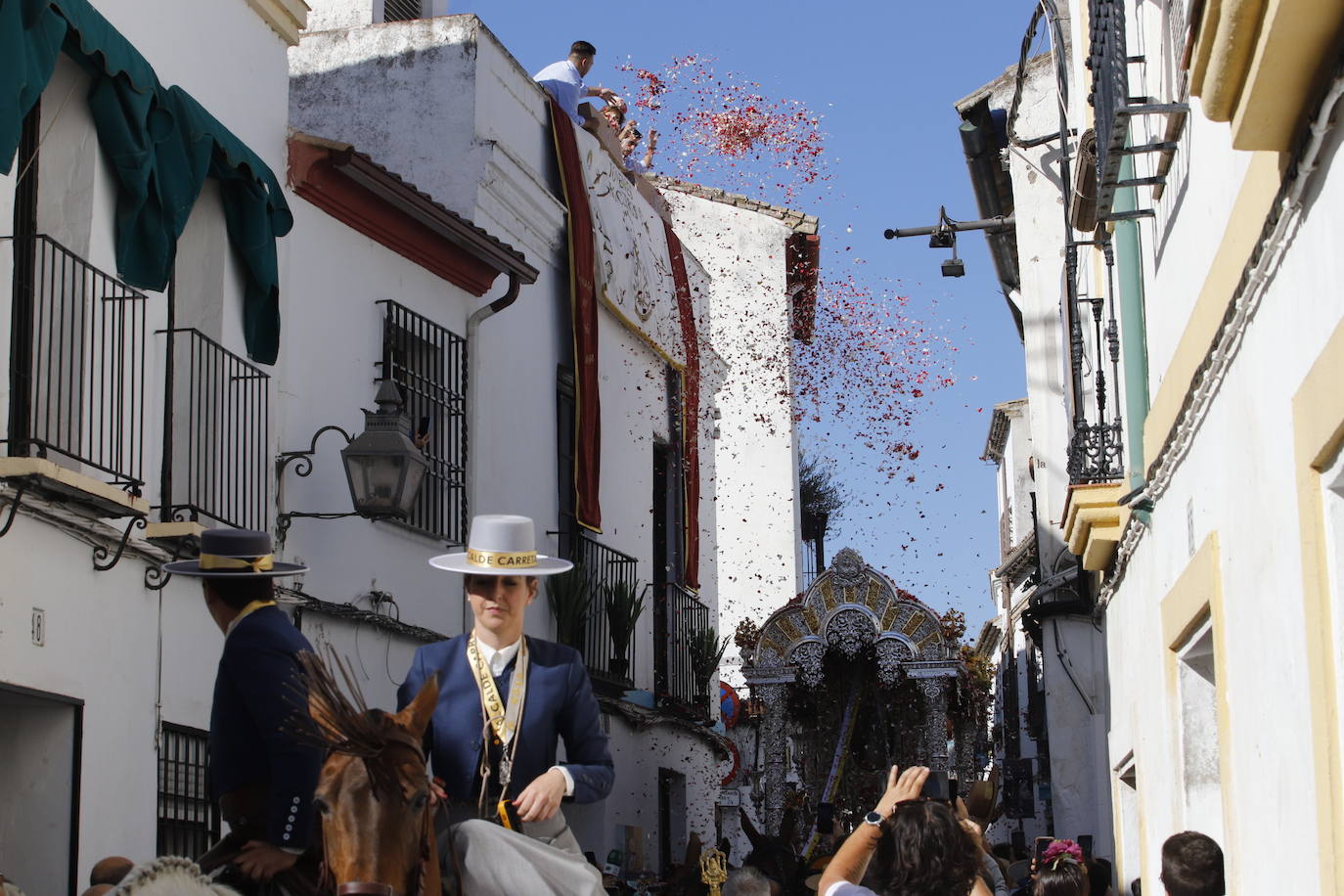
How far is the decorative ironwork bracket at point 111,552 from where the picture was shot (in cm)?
877

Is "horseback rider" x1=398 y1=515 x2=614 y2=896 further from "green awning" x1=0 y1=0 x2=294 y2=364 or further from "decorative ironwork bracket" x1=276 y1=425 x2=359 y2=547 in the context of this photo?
"decorative ironwork bracket" x1=276 y1=425 x2=359 y2=547

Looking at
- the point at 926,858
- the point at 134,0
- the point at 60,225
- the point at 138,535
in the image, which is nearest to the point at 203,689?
the point at 138,535

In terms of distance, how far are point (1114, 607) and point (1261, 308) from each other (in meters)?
6.62

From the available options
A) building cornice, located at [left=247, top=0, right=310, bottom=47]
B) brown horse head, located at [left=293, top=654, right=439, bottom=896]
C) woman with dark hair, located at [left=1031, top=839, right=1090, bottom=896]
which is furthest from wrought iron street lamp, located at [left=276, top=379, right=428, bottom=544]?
brown horse head, located at [left=293, top=654, right=439, bottom=896]

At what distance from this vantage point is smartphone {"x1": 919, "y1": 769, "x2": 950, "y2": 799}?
552cm

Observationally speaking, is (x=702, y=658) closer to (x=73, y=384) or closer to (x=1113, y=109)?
(x=73, y=384)

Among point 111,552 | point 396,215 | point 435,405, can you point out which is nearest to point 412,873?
point 111,552

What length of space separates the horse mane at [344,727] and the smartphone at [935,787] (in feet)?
5.57

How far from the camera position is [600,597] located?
54.2ft

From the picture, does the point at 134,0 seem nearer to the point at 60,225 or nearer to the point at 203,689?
the point at 60,225

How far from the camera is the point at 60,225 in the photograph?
9.12 m

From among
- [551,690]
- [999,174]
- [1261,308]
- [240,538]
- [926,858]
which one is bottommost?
[926,858]

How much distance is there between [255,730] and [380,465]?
5.75m

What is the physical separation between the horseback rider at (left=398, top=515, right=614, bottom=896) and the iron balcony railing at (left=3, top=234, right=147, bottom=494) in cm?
289
